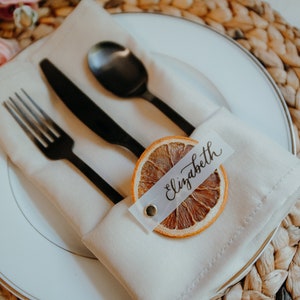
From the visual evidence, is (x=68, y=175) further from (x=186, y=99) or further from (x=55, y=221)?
(x=186, y=99)

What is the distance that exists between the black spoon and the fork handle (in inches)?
4.3

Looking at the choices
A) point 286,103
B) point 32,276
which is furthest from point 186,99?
point 32,276

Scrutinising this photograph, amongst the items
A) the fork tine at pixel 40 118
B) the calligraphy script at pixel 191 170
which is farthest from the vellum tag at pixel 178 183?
the fork tine at pixel 40 118

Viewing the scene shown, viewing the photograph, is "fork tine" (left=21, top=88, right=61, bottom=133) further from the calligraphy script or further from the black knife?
the calligraphy script

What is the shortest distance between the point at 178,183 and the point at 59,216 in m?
0.17

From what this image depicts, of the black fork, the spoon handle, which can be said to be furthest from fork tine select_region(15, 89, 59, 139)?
the spoon handle

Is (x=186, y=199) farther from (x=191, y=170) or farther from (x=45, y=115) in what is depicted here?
A: (x=45, y=115)

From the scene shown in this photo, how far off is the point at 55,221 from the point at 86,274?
0.08 metres

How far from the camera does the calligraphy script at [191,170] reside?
46 centimetres

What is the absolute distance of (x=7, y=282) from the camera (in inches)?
18.6

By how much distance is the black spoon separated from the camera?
1.81 ft

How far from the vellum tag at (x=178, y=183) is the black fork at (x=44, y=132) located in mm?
75

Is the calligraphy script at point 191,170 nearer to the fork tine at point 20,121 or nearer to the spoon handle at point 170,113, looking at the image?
the spoon handle at point 170,113

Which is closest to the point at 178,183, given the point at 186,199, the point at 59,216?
the point at 186,199
